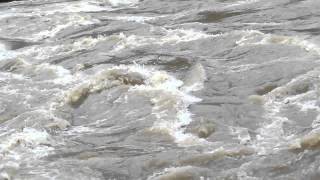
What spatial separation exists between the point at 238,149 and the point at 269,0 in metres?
8.09

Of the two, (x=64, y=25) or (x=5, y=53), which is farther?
(x=64, y=25)

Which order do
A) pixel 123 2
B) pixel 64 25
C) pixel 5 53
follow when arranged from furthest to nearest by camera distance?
pixel 123 2
pixel 64 25
pixel 5 53

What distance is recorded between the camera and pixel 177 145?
23.1 feet

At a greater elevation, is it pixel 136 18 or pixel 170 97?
pixel 170 97

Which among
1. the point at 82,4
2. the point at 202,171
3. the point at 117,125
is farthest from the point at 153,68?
the point at 82,4

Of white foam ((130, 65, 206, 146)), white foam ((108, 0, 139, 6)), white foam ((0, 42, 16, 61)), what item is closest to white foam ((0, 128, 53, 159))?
white foam ((130, 65, 206, 146))

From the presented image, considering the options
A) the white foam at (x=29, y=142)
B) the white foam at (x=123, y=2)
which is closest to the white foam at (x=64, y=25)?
the white foam at (x=123, y=2)

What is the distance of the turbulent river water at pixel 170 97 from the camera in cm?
655

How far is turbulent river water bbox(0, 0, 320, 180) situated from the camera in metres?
6.55

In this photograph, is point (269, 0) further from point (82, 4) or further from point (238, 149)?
point (238, 149)

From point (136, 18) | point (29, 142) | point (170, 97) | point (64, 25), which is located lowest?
point (64, 25)

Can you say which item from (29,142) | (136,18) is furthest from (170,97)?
(136,18)

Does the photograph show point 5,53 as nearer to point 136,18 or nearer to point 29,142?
point 136,18

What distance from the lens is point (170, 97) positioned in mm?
8641
